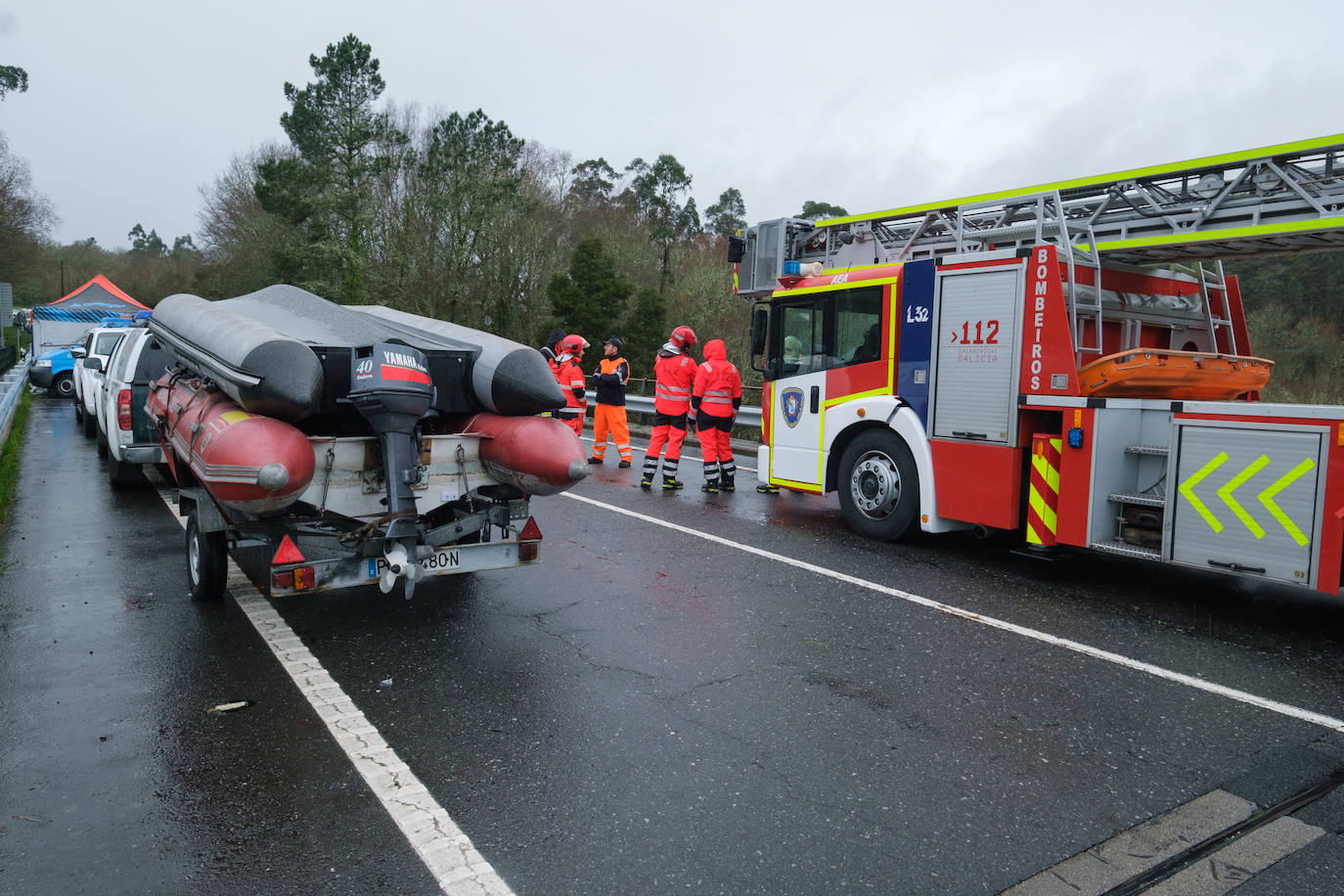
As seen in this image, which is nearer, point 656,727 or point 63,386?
point 656,727

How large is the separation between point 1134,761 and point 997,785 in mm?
683

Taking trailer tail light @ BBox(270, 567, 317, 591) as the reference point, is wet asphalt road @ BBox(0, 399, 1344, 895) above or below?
below

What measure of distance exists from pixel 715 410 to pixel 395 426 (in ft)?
20.0

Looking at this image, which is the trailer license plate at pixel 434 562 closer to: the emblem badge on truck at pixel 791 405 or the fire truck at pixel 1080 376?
the fire truck at pixel 1080 376

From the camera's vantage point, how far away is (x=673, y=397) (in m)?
11.0

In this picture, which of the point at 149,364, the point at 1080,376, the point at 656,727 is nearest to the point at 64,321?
the point at 149,364

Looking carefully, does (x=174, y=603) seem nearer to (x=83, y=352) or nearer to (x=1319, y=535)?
(x=1319, y=535)

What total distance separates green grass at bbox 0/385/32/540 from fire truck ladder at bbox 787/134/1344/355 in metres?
8.23

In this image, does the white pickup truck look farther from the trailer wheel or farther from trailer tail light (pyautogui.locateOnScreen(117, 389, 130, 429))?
the trailer wheel

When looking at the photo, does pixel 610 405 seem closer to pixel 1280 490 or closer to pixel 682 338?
pixel 682 338

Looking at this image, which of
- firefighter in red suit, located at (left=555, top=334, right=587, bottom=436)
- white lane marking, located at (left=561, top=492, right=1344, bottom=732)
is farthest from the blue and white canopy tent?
white lane marking, located at (left=561, top=492, right=1344, bottom=732)

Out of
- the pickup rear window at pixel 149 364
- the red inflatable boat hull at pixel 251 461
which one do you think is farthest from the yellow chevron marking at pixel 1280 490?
the pickup rear window at pixel 149 364

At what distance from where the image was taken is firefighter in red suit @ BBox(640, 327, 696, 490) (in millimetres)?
10867

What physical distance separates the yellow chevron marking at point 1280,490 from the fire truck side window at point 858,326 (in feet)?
10.8
